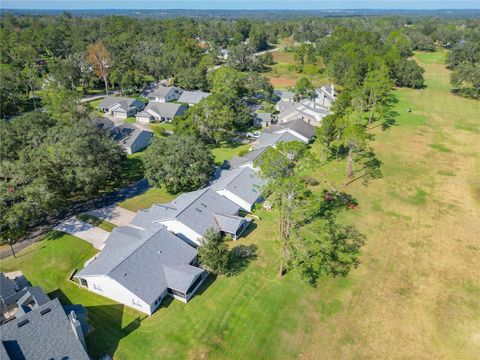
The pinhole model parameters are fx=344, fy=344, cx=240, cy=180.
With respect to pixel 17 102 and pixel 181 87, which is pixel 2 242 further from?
pixel 181 87

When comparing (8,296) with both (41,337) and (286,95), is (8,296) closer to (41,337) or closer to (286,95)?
(41,337)

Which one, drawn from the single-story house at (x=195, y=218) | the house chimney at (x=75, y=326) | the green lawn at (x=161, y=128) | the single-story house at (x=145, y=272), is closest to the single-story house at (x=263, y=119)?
the green lawn at (x=161, y=128)

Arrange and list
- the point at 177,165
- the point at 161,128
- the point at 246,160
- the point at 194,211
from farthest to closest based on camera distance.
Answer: the point at 161,128 → the point at 246,160 → the point at 177,165 → the point at 194,211

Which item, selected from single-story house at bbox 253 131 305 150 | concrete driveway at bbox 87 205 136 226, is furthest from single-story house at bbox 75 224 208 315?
single-story house at bbox 253 131 305 150

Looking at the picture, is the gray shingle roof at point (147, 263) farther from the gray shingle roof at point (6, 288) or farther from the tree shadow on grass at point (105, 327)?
the gray shingle roof at point (6, 288)

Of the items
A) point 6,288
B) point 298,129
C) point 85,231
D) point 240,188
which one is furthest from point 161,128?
point 6,288

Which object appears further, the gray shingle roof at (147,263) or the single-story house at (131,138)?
the single-story house at (131,138)
